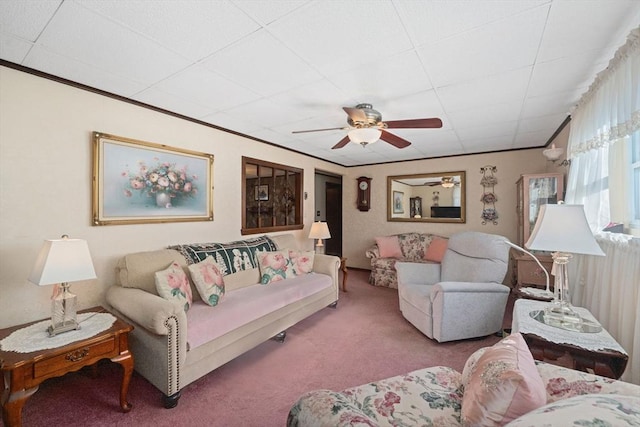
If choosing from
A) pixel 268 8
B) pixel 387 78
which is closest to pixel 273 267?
pixel 387 78

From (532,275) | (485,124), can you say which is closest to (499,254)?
(532,275)

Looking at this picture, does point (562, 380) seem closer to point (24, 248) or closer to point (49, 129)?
point (24, 248)

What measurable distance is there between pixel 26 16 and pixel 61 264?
138cm

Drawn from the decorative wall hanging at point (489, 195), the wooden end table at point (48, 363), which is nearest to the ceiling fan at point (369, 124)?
the wooden end table at point (48, 363)

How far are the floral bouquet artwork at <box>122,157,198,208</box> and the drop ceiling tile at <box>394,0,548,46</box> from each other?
2514mm

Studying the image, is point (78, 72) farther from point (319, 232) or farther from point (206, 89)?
point (319, 232)

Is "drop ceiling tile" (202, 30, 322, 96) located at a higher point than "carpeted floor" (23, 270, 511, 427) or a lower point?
higher

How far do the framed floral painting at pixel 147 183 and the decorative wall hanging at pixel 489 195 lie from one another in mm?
4410

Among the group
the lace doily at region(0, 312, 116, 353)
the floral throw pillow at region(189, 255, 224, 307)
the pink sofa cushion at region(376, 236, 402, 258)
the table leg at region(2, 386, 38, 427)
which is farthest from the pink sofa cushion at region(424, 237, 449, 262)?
the table leg at region(2, 386, 38, 427)

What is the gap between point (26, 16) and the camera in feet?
4.61

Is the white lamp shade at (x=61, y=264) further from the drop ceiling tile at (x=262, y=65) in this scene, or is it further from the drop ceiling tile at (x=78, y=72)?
the drop ceiling tile at (x=262, y=65)

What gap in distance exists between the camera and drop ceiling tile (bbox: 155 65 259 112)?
79.5 inches

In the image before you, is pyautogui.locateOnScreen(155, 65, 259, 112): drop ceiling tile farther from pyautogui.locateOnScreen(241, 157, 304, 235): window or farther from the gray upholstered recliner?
the gray upholstered recliner

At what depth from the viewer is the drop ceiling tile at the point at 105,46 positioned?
1.43 meters
